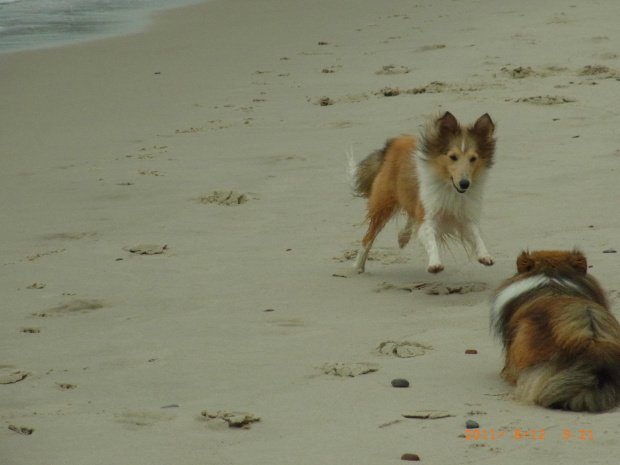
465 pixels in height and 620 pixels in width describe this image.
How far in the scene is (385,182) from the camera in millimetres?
7781

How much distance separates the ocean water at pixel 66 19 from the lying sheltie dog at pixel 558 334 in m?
13.3

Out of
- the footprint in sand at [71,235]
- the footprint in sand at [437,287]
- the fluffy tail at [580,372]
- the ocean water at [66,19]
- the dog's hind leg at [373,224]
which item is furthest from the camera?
the ocean water at [66,19]

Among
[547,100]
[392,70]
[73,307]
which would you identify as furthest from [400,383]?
[392,70]

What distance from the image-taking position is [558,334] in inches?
178

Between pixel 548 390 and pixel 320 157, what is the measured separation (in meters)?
5.75

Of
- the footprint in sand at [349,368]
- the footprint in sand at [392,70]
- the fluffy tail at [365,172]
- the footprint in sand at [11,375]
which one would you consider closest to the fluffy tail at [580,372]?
the footprint in sand at [349,368]

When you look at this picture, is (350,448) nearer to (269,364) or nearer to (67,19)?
(269,364)

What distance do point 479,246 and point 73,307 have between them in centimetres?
268

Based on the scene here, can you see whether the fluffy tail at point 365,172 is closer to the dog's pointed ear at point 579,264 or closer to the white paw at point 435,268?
the white paw at point 435,268

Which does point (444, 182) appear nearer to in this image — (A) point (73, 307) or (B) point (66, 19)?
(A) point (73, 307)

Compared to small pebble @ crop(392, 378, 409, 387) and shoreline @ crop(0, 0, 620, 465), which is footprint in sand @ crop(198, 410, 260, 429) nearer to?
shoreline @ crop(0, 0, 620, 465)

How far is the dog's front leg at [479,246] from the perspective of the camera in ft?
22.3

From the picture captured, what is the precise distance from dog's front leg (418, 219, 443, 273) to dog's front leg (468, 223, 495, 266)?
0.26 meters

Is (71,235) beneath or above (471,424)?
beneath
